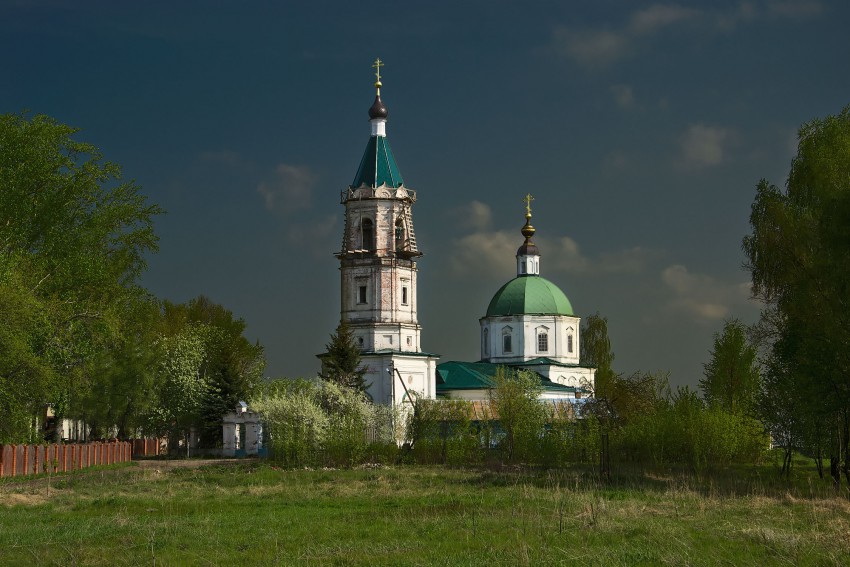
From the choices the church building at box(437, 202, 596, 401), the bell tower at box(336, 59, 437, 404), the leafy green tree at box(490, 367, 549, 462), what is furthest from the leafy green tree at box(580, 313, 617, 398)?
the leafy green tree at box(490, 367, 549, 462)

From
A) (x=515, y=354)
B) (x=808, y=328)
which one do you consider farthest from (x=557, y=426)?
(x=515, y=354)

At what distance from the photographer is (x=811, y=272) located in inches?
1070

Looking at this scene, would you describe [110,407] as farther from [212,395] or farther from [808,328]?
[808,328]

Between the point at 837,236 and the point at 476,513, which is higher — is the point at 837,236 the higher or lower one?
the higher one

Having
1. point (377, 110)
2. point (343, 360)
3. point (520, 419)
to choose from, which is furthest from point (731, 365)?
point (377, 110)

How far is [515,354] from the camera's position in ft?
251

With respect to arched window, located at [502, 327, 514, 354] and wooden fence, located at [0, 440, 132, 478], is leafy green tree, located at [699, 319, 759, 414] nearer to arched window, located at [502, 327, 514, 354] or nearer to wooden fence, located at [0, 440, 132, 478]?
wooden fence, located at [0, 440, 132, 478]

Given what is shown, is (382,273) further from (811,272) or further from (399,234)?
(811,272)

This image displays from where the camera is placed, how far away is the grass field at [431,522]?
15570 mm

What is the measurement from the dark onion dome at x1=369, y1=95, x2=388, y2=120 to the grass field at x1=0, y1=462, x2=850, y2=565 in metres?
36.5

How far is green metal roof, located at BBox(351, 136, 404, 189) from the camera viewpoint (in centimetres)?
6244

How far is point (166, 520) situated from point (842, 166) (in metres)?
18.6

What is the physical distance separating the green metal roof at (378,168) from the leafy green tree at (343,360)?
33.4 ft

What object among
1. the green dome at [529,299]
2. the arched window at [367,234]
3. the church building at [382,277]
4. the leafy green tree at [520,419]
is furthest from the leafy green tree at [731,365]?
the green dome at [529,299]
